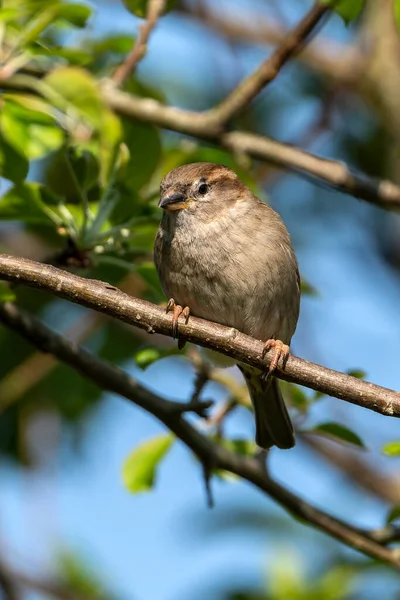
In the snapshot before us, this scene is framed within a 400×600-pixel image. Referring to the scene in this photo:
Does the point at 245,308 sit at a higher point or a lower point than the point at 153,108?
lower

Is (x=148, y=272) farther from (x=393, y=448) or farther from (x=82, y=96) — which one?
(x=393, y=448)

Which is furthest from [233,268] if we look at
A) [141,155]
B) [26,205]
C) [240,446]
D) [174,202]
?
[26,205]

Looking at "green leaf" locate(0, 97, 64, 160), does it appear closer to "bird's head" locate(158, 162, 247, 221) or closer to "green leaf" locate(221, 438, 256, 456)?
"bird's head" locate(158, 162, 247, 221)

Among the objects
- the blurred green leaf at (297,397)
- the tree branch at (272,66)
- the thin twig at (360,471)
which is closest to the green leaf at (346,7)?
the tree branch at (272,66)

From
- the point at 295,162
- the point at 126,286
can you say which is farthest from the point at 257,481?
the point at 126,286

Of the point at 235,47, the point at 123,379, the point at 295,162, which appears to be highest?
the point at 235,47

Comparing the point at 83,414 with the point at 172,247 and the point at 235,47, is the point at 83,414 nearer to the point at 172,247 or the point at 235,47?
the point at 172,247

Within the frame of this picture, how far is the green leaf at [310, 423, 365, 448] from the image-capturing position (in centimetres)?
411

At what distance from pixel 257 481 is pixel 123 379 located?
754 mm

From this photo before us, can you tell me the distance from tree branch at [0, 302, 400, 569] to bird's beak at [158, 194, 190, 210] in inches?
33.4

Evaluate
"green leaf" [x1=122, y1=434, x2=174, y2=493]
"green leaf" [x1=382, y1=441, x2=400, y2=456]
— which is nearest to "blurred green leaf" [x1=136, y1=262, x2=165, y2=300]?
"green leaf" [x1=122, y1=434, x2=174, y2=493]

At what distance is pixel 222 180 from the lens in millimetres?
5078

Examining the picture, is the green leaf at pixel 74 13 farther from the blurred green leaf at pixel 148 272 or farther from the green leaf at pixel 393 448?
the green leaf at pixel 393 448

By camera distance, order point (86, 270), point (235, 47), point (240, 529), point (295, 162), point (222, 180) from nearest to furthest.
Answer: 1. point (86, 270)
2. point (295, 162)
3. point (222, 180)
4. point (240, 529)
5. point (235, 47)
